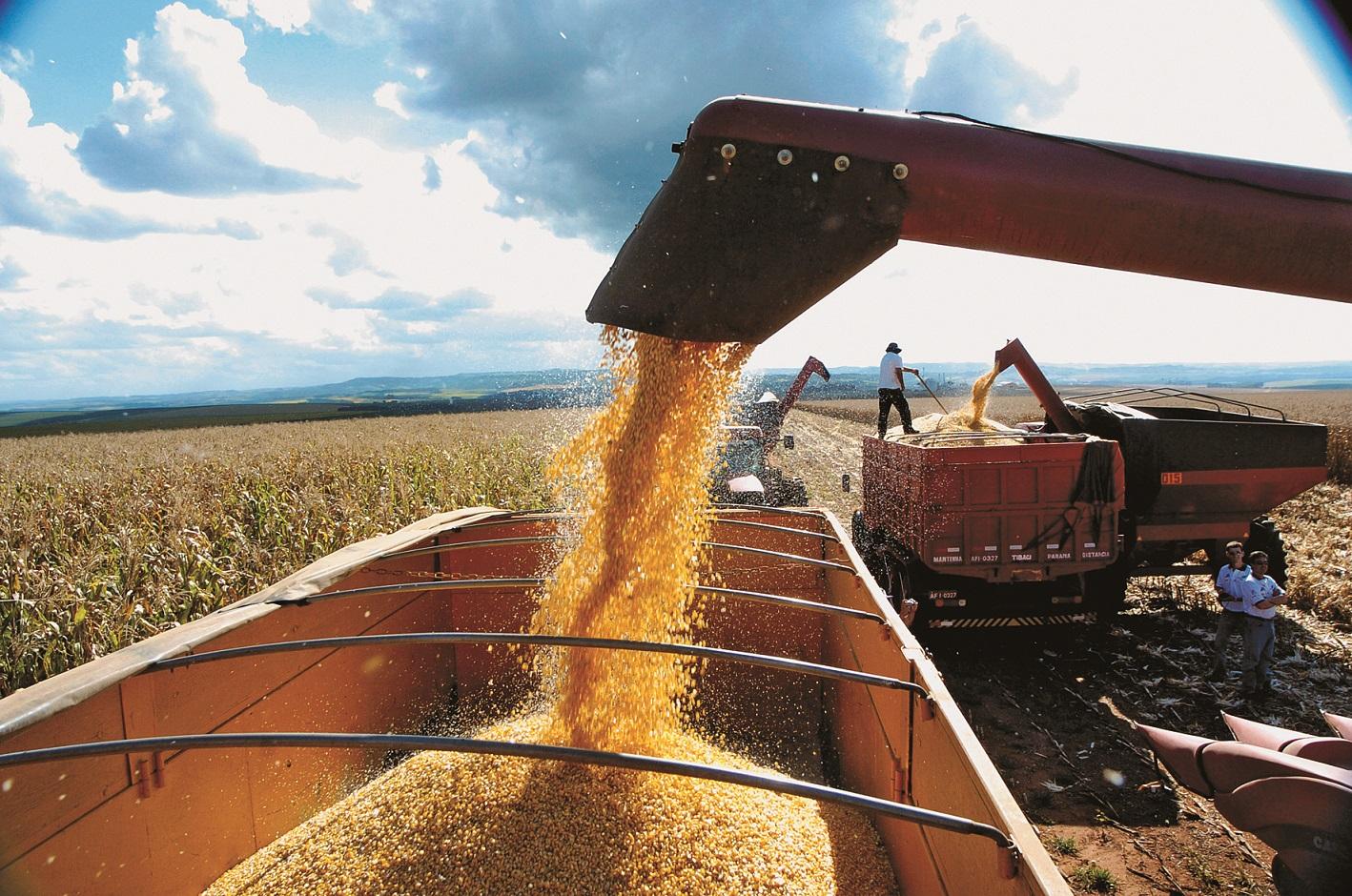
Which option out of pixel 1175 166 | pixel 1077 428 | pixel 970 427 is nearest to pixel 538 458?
pixel 970 427

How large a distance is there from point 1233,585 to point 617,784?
507cm

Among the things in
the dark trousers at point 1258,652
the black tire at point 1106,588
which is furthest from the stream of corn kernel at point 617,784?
the black tire at point 1106,588

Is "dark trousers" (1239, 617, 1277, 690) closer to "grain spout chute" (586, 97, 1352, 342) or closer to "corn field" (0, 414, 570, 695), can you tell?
"grain spout chute" (586, 97, 1352, 342)

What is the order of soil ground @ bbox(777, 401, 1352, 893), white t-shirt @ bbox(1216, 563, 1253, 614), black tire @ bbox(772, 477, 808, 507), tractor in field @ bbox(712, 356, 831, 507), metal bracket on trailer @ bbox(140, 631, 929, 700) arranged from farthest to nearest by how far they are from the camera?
black tire @ bbox(772, 477, 808, 507)
tractor in field @ bbox(712, 356, 831, 507)
white t-shirt @ bbox(1216, 563, 1253, 614)
soil ground @ bbox(777, 401, 1352, 893)
metal bracket on trailer @ bbox(140, 631, 929, 700)

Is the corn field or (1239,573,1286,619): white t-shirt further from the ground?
the corn field

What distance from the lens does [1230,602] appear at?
5.41m

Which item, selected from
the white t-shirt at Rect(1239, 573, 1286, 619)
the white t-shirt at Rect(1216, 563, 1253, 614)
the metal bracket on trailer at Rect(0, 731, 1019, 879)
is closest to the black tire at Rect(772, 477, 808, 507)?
the white t-shirt at Rect(1216, 563, 1253, 614)

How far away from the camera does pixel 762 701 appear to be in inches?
175

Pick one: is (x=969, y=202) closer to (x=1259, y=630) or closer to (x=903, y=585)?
(x=903, y=585)

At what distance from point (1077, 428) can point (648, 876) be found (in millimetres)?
6442

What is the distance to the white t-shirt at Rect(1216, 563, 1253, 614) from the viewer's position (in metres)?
5.34

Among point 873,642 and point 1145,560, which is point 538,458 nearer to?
point 1145,560

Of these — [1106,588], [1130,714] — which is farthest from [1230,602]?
[1130,714]

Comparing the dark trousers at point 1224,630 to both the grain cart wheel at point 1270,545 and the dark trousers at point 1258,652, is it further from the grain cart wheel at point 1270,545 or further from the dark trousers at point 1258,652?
the grain cart wheel at point 1270,545
